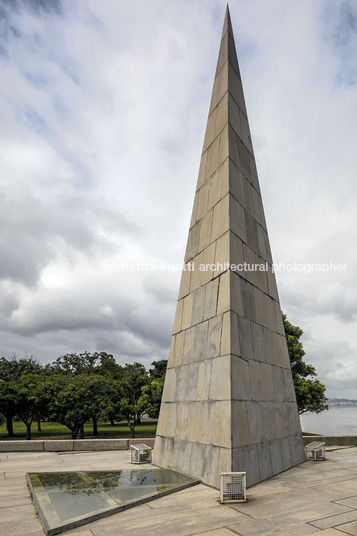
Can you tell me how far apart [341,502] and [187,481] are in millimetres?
3538

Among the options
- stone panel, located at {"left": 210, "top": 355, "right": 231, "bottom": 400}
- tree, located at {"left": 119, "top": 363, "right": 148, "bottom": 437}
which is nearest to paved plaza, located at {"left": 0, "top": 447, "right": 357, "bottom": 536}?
stone panel, located at {"left": 210, "top": 355, "right": 231, "bottom": 400}

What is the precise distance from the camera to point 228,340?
1004 cm

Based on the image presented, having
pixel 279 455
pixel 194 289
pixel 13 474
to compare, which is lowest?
pixel 13 474

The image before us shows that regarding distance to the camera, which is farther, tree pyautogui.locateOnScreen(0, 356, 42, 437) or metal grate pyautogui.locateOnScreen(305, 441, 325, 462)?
tree pyautogui.locateOnScreen(0, 356, 42, 437)

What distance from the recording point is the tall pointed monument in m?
9.62

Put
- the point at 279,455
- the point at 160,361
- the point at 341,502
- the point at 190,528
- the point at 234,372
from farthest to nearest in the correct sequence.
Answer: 1. the point at 160,361
2. the point at 279,455
3. the point at 234,372
4. the point at 341,502
5. the point at 190,528

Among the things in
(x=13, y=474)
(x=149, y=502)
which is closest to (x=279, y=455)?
(x=149, y=502)

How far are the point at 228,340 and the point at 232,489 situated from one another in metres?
3.53

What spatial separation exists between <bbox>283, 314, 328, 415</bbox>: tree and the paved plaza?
21432 millimetres

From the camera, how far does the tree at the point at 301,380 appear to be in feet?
101

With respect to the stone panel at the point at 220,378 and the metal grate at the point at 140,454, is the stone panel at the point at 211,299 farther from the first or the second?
the metal grate at the point at 140,454

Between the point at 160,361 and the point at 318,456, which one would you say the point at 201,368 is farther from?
the point at 160,361

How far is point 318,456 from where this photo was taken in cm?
1277

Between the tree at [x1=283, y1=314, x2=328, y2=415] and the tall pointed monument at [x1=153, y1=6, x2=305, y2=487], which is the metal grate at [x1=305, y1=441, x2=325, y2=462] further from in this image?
the tree at [x1=283, y1=314, x2=328, y2=415]
